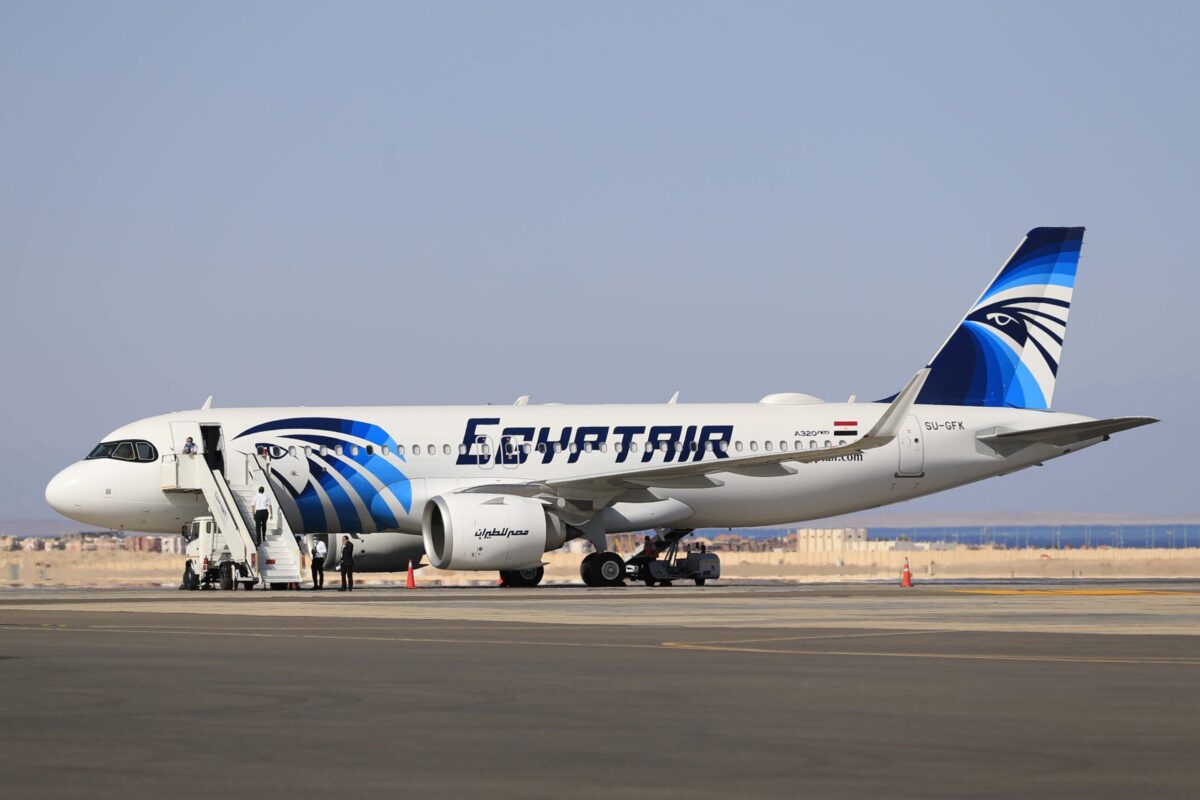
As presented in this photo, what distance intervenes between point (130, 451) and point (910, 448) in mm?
16958

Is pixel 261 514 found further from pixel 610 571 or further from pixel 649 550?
pixel 649 550

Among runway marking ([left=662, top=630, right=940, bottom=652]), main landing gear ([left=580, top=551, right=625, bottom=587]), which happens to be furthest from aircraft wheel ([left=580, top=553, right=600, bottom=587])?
runway marking ([left=662, top=630, right=940, bottom=652])

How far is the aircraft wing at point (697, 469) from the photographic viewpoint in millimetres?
39375

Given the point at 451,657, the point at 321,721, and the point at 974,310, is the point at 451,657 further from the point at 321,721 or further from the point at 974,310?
the point at 974,310

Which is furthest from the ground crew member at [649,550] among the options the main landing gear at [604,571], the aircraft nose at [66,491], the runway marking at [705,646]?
the runway marking at [705,646]

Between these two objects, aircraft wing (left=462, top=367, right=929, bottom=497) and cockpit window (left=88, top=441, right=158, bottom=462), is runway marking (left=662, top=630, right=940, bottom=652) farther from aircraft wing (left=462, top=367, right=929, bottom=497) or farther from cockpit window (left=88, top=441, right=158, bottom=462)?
cockpit window (left=88, top=441, right=158, bottom=462)

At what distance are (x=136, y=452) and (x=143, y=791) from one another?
33.5m

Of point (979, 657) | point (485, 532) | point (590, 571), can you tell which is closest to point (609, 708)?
point (979, 657)

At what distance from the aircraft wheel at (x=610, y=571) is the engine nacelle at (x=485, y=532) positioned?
1631mm

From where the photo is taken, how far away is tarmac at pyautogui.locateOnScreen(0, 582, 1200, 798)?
9.25 m

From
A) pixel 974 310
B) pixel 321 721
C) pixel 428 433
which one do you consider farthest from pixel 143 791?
pixel 974 310

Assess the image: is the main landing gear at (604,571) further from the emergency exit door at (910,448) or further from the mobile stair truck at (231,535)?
the emergency exit door at (910,448)

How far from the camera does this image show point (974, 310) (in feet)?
154

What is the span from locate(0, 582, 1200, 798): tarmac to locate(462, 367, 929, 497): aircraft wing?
1498 centimetres
